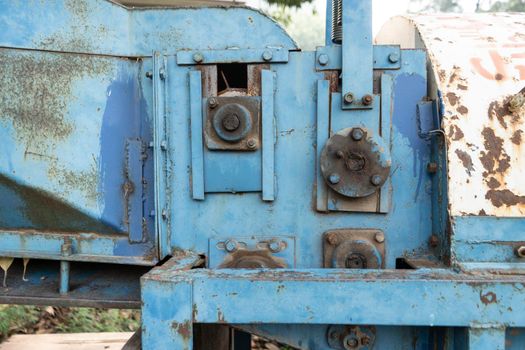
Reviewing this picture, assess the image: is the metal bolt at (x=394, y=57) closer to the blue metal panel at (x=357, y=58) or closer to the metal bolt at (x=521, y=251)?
the blue metal panel at (x=357, y=58)

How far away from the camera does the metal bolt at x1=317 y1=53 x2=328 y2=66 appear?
1.78 meters

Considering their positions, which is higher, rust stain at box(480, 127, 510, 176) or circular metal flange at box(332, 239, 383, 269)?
rust stain at box(480, 127, 510, 176)

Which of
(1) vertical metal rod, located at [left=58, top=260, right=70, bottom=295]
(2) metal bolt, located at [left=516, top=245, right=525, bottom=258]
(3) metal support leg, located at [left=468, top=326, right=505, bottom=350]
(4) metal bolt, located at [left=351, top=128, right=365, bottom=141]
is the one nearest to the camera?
(3) metal support leg, located at [left=468, top=326, right=505, bottom=350]

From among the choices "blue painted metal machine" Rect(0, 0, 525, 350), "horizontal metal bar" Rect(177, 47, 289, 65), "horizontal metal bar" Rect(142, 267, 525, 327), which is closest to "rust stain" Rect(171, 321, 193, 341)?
"horizontal metal bar" Rect(142, 267, 525, 327)

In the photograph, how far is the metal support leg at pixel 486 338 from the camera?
1.40m

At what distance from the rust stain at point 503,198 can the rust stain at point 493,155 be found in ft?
0.21

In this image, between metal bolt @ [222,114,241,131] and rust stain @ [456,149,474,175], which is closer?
rust stain @ [456,149,474,175]

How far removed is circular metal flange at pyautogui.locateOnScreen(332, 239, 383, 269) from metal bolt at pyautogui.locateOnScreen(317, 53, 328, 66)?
60 centimetres

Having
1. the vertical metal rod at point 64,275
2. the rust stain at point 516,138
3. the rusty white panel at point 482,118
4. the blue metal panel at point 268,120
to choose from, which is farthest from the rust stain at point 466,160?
the vertical metal rod at point 64,275

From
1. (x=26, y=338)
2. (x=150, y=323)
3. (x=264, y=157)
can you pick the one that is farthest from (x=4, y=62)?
(x=26, y=338)

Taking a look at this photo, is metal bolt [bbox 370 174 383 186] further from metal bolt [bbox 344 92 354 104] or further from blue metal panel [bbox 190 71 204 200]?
blue metal panel [bbox 190 71 204 200]

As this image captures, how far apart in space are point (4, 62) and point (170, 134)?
0.63 m

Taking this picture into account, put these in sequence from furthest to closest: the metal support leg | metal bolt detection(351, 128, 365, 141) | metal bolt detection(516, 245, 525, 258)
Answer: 1. metal bolt detection(351, 128, 365, 141)
2. metal bolt detection(516, 245, 525, 258)
3. the metal support leg

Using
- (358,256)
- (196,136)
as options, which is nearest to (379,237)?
(358,256)
